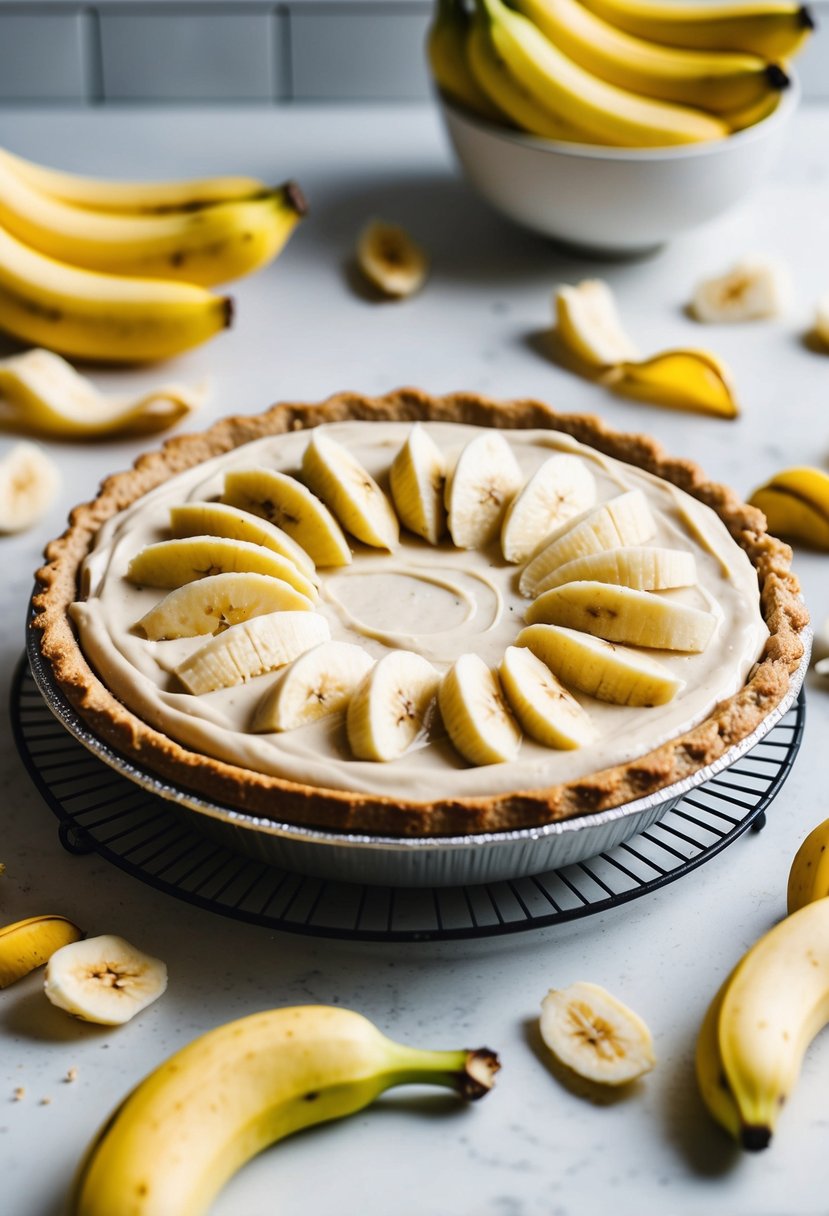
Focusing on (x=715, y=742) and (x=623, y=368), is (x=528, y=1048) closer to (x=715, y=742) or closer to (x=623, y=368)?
(x=715, y=742)

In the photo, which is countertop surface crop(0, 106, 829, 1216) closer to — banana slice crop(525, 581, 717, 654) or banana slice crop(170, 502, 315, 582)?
banana slice crop(525, 581, 717, 654)

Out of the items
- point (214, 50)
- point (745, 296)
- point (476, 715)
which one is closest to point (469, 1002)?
point (476, 715)

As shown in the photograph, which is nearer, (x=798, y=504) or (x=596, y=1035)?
(x=596, y=1035)

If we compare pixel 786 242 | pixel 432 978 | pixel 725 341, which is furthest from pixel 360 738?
pixel 786 242

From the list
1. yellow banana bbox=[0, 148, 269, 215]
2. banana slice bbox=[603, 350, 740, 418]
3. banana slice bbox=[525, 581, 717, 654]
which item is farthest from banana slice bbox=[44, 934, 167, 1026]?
yellow banana bbox=[0, 148, 269, 215]

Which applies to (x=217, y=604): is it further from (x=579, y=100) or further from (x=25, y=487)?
(x=579, y=100)

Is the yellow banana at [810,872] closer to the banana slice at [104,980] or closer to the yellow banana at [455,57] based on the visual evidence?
the banana slice at [104,980]
